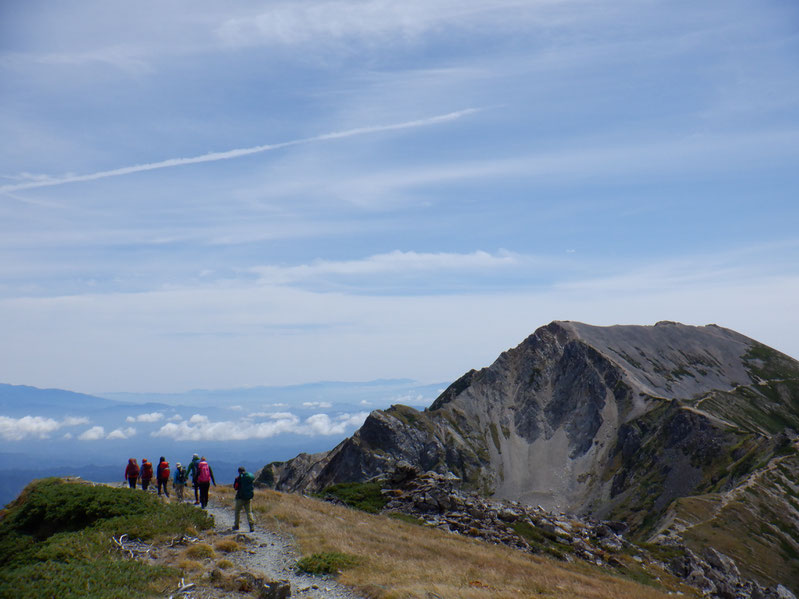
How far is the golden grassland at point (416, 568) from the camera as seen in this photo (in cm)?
2050

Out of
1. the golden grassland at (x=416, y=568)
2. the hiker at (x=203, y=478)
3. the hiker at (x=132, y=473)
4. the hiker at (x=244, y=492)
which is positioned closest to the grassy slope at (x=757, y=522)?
the golden grassland at (x=416, y=568)

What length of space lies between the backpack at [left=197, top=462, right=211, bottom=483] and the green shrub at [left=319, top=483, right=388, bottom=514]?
25.6m

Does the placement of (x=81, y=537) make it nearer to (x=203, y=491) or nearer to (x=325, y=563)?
(x=203, y=491)

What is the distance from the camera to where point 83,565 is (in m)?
21.5

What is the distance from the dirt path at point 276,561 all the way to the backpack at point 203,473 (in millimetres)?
2289

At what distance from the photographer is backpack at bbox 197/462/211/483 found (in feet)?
104

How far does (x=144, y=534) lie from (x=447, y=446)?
157 meters

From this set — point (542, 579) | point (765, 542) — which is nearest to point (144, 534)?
point (542, 579)

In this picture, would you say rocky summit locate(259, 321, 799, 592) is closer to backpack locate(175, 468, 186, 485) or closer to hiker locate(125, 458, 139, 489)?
hiker locate(125, 458, 139, 489)

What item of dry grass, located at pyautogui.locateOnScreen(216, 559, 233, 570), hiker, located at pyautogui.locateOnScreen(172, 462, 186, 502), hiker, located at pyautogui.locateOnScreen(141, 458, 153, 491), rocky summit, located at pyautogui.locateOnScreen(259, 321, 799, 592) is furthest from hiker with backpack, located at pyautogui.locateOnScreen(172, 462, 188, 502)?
rocky summit, located at pyautogui.locateOnScreen(259, 321, 799, 592)

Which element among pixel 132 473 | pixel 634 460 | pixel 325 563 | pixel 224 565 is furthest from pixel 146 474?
pixel 634 460

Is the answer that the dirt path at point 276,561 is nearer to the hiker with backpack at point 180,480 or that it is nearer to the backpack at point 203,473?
the backpack at point 203,473

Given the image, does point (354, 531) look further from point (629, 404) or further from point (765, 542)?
point (629, 404)

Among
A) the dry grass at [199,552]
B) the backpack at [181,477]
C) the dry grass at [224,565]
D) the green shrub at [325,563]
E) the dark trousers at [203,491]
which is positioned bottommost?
the green shrub at [325,563]
